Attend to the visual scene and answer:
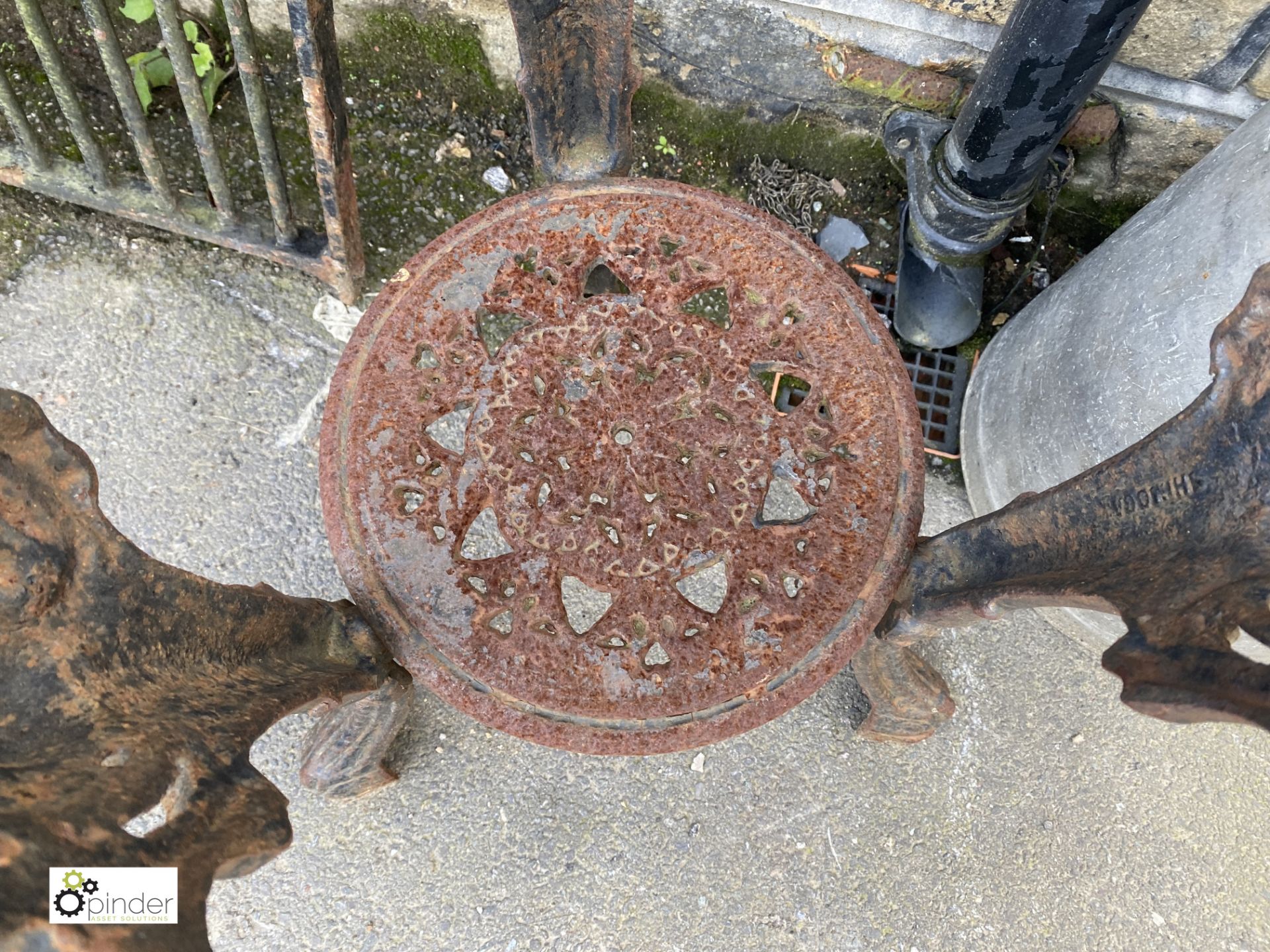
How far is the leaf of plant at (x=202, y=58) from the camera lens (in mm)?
2117

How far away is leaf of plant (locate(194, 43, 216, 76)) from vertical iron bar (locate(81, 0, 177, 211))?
0.93 ft

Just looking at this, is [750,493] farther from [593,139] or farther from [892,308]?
[892,308]

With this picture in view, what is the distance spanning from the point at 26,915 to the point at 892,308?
7.14 feet

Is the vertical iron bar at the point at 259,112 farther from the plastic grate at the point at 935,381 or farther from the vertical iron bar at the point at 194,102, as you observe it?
the plastic grate at the point at 935,381

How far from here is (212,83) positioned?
214cm

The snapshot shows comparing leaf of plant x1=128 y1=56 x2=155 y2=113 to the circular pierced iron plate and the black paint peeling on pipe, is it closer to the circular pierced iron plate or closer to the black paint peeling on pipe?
the circular pierced iron plate

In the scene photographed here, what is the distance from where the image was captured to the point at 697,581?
2.10m

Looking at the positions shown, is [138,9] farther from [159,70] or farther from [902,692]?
[902,692]

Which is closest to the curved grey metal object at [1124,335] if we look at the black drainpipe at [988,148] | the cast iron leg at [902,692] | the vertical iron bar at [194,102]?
the black drainpipe at [988,148]

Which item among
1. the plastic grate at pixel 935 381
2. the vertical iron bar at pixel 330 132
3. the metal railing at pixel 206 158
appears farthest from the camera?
the plastic grate at pixel 935 381

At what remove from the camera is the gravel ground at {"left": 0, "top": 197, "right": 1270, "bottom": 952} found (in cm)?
194

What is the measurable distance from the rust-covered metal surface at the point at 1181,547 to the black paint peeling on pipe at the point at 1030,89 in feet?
2.00

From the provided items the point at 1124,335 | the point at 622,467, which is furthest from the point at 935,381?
the point at 622,467

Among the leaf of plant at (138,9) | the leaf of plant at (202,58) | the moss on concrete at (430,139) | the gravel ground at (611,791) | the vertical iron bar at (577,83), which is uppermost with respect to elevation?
the vertical iron bar at (577,83)
